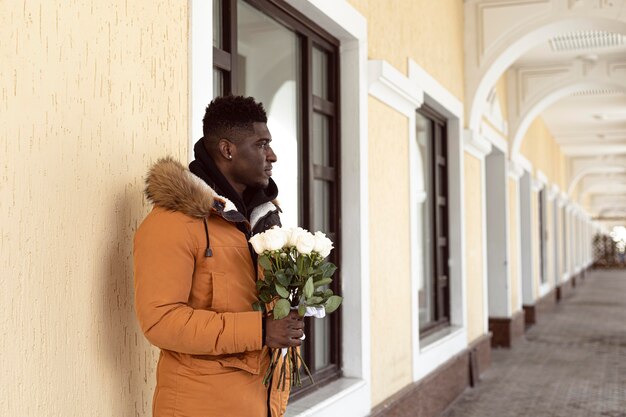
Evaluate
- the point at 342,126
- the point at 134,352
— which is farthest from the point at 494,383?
the point at 134,352

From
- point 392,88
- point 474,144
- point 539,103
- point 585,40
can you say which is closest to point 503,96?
point 539,103

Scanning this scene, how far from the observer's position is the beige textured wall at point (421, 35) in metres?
5.11

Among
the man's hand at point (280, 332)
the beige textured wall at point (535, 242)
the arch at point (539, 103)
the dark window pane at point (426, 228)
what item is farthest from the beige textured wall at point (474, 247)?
the man's hand at point (280, 332)

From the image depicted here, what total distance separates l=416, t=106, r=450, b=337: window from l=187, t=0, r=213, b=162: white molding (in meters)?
4.24

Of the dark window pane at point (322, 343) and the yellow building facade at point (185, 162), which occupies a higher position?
the yellow building facade at point (185, 162)

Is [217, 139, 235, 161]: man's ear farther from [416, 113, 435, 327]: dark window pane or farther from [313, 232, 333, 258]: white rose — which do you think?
[416, 113, 435, 327]: dark window pane

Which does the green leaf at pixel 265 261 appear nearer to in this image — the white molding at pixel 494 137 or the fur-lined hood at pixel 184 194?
the fur-lined hood at pixel 184 194

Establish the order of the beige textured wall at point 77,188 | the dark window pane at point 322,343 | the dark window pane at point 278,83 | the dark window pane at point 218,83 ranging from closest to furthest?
the beige textured wall at point 77,188 < the dark window pane at point 218,83 < the dark window pane at point 278,83 < the dark window pane at point 322,343

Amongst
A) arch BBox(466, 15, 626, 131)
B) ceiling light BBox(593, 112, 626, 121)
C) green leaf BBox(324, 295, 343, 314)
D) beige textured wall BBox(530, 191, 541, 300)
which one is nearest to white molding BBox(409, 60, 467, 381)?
arch BBox(466, 15, 626, 131)

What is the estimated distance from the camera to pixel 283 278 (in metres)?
2.11

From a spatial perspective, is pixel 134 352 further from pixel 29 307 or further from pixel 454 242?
Result: pixel 454 242

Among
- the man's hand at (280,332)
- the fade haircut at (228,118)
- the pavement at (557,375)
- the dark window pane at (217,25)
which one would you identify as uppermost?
the dark window pane at (217,25)

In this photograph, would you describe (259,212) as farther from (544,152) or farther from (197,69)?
(544,152)

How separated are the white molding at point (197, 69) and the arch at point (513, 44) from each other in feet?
17.7
